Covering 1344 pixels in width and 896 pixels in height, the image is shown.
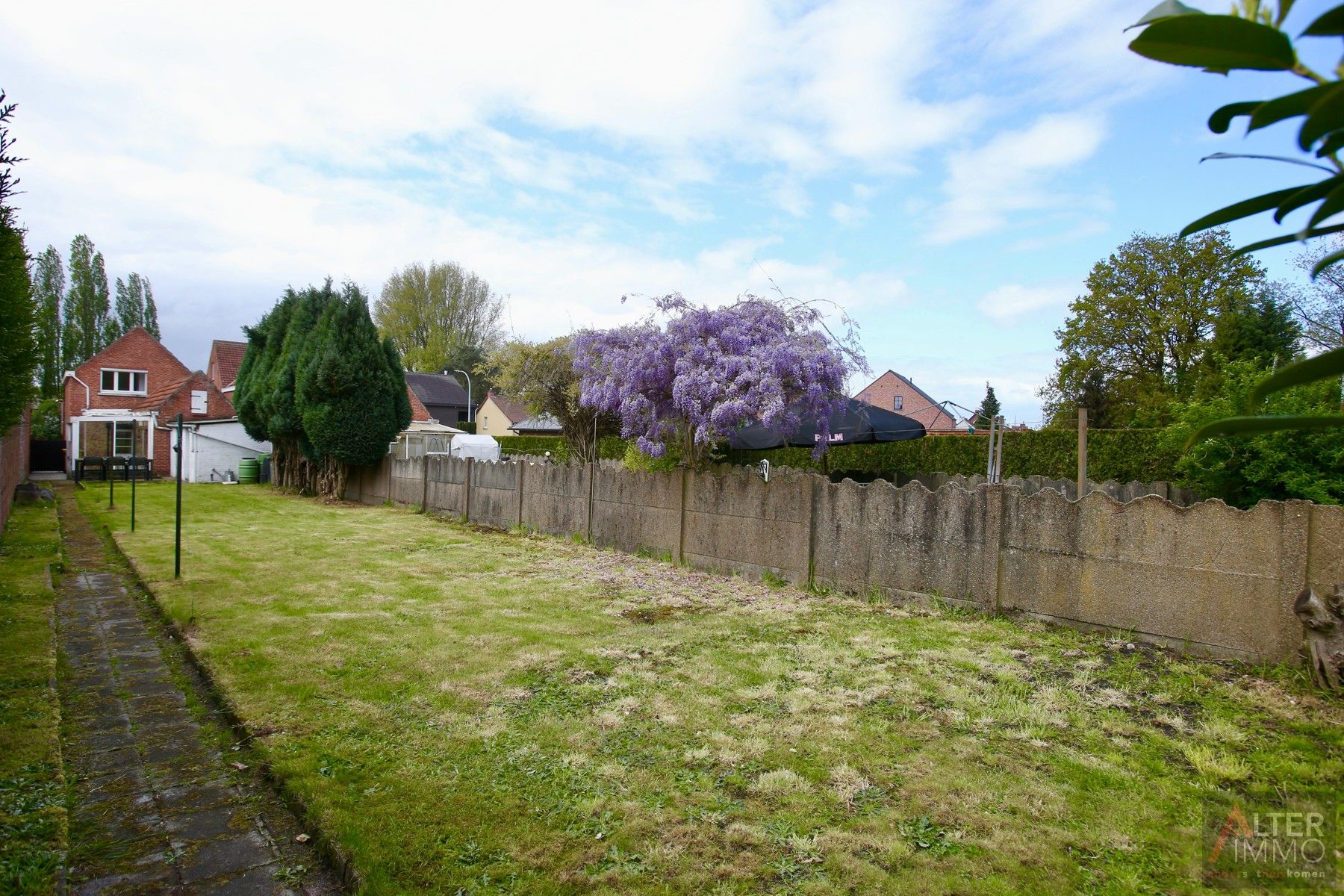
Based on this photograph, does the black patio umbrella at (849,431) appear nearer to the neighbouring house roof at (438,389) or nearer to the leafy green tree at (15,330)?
the leafy green tree at (15,330)

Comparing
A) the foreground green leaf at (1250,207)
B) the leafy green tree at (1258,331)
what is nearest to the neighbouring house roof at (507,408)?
the leafy green tree at (1258,331)

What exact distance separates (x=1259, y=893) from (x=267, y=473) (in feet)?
103

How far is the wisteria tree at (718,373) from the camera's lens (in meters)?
9.55

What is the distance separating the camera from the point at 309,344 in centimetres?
2045

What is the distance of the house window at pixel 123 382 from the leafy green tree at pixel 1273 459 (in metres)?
38.3

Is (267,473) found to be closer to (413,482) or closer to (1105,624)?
(413,482)

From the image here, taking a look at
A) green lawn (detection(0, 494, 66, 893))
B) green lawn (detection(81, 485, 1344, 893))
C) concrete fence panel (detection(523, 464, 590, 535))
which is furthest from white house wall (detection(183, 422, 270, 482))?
green lawn (detection(81, 485, 1344, 893))

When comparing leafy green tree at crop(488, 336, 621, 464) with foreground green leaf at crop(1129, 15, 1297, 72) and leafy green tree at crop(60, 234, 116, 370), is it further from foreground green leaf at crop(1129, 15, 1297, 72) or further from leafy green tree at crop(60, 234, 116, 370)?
leafy green tree at crop(60, 234, 116, 370)

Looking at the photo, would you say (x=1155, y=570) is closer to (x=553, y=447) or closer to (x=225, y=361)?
(x=553, y=447)

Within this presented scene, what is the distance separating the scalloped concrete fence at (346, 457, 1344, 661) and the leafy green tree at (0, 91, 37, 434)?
24.5 ft

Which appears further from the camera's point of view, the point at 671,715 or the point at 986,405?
the point at 986,405

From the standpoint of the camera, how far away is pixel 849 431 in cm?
1096

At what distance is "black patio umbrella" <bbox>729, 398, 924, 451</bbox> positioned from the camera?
10875 mm

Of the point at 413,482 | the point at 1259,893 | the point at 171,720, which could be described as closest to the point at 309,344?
the point at 413,482
